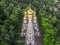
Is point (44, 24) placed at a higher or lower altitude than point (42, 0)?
lower

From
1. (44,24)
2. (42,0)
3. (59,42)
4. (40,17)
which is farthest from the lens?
(42,0)

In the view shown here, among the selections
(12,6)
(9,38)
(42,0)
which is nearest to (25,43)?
(9,38)

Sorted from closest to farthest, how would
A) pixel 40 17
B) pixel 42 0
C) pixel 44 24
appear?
pixel 44 24 → pixel 40 17 → pixel 42 0

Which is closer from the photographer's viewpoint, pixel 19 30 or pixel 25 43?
pixel 25 43

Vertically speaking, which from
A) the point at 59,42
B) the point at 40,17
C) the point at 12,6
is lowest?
the point at 59,42

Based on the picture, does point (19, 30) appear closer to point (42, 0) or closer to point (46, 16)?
point (46, 16)

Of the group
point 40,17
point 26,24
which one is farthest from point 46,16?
point 26,24
